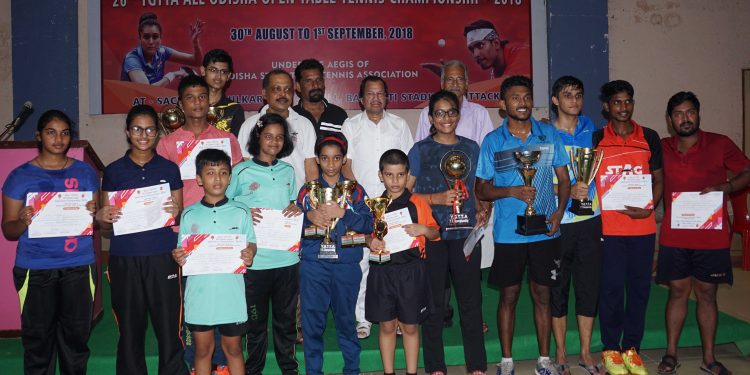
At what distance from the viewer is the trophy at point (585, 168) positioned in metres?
4.10

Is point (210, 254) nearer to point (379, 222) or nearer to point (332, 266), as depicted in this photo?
point (332, 266)

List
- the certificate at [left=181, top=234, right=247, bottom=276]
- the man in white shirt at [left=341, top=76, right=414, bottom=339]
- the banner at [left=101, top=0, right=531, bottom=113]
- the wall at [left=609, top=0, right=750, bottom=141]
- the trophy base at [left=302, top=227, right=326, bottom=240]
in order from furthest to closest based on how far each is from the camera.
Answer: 1. the wall at [left=609, top=0, right=750, bottom=141]
2. the banner at [left=101, top=0, right=531, bottom=113]
3. the man in white shirt at [left=341, top=76, right=414, bottom=339]
4. the trophy base at [left=302, top=227, right=326, bottom=240]
5. the certificate at [left=181, top=234, right=247, bottom=276]

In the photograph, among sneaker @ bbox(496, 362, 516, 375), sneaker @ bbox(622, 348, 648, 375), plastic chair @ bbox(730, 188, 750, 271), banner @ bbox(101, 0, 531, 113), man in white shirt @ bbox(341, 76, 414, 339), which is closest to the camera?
sneaker @ bbox(496, 362, 516, 375)

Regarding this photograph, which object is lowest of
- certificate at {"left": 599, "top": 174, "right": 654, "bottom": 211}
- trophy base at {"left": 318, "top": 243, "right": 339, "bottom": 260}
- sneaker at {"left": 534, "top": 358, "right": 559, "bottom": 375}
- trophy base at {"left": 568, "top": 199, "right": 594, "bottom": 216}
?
sneaker at {"left": 534, "top": 358, "right": 559, "bottom": 375}

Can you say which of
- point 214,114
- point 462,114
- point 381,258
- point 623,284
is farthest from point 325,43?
point 623,284

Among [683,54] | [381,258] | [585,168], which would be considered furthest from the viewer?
[683,54]

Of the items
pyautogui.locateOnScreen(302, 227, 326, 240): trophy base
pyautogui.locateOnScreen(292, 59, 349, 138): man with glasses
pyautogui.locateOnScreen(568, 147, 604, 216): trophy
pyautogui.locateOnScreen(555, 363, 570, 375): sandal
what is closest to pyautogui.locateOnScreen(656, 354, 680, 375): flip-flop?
pyautogui.locateOnScreen(555, 363, 570, 375): sandal

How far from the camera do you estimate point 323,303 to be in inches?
158

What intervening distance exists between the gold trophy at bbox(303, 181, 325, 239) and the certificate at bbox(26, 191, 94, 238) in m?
1.36

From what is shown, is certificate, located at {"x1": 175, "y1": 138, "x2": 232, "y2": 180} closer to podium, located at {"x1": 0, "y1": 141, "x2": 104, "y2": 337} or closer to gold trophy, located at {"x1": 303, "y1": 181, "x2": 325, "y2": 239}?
gold trophy, located at {"x1": 303, "y1": 181, "x2": 325, "y2": 239}

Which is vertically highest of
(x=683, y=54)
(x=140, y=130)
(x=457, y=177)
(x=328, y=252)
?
A: (x=683, y=54)

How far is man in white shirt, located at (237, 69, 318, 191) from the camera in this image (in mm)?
4473

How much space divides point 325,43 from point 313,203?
4.60 metres

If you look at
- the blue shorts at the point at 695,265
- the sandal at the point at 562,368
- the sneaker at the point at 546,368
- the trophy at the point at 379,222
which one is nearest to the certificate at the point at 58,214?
the trophy at the point at 379,222
